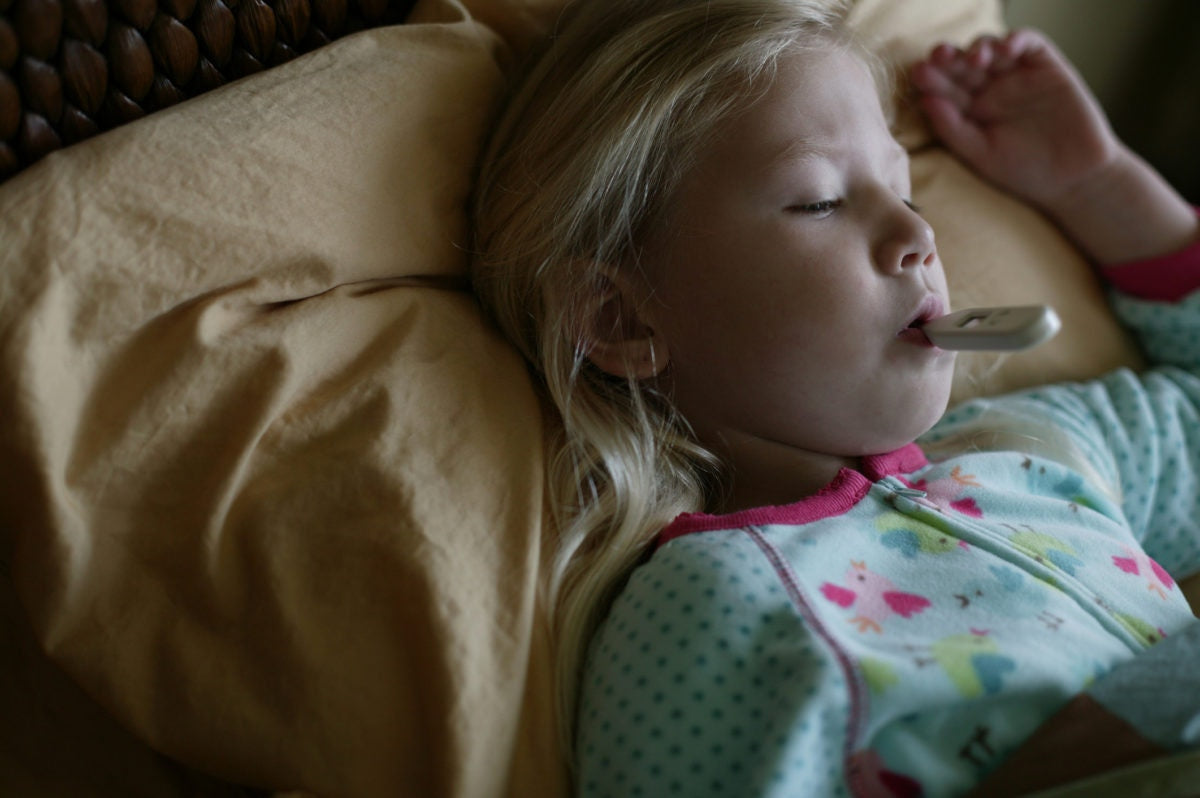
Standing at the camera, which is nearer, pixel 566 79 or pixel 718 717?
pixel 718 717

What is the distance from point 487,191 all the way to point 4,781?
0.53m

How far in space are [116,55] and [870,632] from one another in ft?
2.05

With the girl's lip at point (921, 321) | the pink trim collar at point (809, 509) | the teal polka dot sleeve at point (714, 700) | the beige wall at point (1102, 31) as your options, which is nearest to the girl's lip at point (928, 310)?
the girl's lip at point (921, 321)

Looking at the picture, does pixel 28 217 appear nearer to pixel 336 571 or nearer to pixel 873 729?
pixel 336 571

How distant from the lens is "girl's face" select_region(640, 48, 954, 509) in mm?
687

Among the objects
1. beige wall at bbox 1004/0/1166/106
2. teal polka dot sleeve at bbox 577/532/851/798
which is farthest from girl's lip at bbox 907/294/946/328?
beige wall at bbox 1004/0/1166/106

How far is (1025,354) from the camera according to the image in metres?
0.97

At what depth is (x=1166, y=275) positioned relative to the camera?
987 mm

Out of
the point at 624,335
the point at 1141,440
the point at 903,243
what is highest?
the point at 903,243

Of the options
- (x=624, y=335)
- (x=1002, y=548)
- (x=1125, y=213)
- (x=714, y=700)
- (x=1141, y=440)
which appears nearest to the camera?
(x=714, y=700)

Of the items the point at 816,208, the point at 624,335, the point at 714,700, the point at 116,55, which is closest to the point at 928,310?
the point at 816,208

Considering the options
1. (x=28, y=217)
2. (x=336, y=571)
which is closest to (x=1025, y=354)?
(x=336, y=571)

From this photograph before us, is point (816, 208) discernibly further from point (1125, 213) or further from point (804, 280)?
point (1125, 213)

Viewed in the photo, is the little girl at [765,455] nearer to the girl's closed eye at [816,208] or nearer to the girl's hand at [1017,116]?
the girl's closed eye at [816,208]
